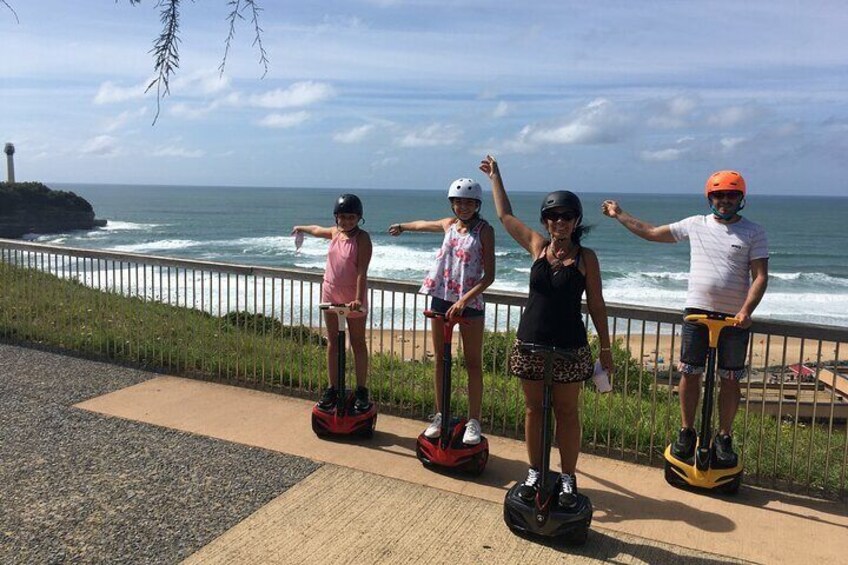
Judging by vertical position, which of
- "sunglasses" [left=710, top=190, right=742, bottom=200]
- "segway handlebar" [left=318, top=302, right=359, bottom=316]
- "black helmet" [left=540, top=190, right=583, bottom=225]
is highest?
"sunglasses" [left=710, top=190, right=742, bottom=200]

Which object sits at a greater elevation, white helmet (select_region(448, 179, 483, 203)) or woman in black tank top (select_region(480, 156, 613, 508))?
white helmet (select_region(448, 179, 483, 203))

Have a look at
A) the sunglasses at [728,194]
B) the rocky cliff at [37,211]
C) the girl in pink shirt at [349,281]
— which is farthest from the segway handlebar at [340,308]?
the rocky cliff at [37,211]

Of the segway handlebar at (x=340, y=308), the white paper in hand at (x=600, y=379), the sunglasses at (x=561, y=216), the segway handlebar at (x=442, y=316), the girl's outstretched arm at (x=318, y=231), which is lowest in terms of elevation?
the white paper in hand at (x=600, y=379)

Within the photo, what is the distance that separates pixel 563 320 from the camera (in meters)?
3.78

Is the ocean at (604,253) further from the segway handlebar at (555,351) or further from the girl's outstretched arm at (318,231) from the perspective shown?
the segway handlebar at (555,351)

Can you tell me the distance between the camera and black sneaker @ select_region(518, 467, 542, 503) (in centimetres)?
384

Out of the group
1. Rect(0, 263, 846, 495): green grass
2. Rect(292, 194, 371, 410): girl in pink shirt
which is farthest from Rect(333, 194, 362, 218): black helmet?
Rect(0, 263, 846, 495): green grass

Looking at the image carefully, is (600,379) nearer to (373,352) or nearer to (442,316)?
(442,316)

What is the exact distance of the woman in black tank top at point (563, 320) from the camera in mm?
3771

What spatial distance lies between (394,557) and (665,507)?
5.61 ft

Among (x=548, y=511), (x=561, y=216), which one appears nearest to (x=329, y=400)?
(x=548, y=511)

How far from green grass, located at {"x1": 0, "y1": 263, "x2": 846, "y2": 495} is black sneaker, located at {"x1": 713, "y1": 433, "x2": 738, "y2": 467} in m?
0.26

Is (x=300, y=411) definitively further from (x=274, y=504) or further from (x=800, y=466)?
(x=800, y=466)

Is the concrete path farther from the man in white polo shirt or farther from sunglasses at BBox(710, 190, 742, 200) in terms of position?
sunglasses at BBox(710, 190, 742, 200)
